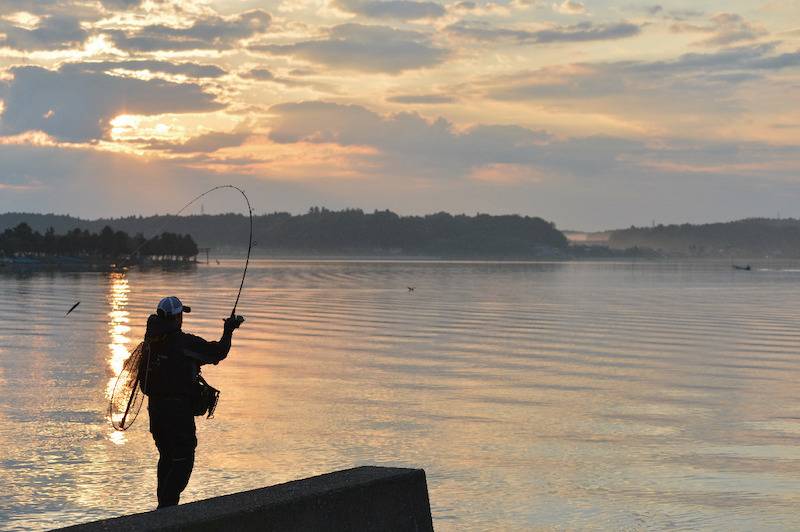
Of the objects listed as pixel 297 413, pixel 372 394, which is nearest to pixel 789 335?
pixel 372 394

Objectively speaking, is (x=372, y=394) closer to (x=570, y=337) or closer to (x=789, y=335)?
(x=570, y=337)

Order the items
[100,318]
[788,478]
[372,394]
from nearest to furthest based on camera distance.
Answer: [788,478] → [372,394] → [100,318]

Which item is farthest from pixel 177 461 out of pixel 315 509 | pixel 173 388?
pixel 315 509

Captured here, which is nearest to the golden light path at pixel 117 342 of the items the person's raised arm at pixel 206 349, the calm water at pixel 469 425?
the calm water at pixel 469 425

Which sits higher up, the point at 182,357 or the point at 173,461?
the point at 182,357

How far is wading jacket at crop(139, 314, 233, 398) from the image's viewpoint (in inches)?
374

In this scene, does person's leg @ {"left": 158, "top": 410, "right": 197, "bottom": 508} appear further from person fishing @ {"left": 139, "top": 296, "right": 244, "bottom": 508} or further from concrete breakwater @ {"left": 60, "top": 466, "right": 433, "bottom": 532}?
concrete breakwater @ {"left": 60, "top": 466, "right": 433, "bottom": 532}

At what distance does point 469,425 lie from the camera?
17.8 m

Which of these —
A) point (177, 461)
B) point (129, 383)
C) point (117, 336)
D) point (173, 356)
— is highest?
point (173, 356)

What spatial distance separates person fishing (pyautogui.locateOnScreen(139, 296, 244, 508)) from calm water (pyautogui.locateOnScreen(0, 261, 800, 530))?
2342mm

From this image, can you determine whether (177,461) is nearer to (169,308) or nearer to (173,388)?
(173,388)

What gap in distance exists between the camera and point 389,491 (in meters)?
8.02

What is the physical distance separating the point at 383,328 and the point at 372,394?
71.0ft

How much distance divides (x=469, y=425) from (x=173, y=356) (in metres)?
9.03
